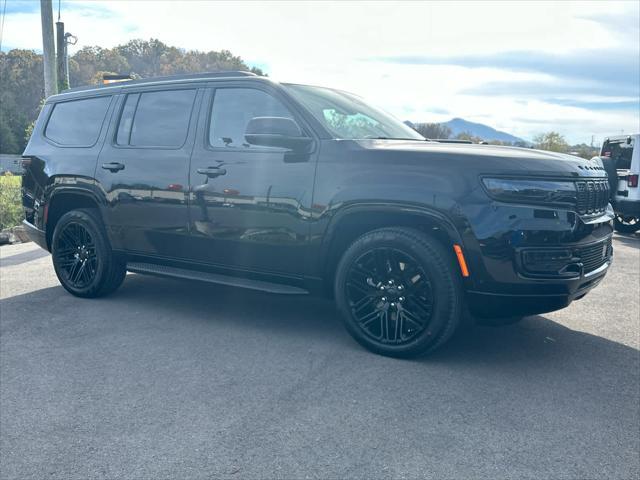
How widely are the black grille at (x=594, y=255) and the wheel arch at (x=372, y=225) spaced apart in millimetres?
808

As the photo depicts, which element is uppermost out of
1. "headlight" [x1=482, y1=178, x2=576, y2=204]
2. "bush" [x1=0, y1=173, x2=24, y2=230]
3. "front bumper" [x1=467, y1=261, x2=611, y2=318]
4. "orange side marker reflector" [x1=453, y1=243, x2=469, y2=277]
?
"headlight" [x1=482, y1=178, x2=576, y2=204]

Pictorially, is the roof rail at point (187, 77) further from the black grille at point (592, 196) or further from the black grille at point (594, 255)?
the black grille at point (594, 255)

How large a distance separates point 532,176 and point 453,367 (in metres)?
1.35

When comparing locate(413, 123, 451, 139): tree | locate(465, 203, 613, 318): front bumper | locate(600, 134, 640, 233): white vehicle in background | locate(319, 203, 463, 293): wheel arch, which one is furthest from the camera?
locate(600, 134, 640, 233): white vehicle in background

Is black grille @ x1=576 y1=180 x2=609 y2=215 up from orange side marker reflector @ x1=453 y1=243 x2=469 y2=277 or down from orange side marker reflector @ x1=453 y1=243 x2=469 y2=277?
up

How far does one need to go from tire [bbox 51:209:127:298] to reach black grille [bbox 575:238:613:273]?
3986 mm

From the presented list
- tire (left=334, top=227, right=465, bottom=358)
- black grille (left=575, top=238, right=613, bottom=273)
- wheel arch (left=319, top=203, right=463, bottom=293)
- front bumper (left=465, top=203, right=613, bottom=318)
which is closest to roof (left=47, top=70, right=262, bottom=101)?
wheel arch (left=319, top=203, right=463, bottom=293)

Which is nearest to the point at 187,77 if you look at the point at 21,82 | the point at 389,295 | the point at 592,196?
the point at 389,295

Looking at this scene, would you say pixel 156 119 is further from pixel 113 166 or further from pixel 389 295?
pixel 389 295

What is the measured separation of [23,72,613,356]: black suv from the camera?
3.90 meters

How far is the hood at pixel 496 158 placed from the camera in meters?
3.88

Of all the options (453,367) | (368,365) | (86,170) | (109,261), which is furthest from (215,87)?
(453,367)

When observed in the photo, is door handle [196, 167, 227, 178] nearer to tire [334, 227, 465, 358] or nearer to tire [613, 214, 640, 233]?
tire [334, 227, 465, 358]

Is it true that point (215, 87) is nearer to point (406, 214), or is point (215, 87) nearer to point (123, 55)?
point (406, 214)
